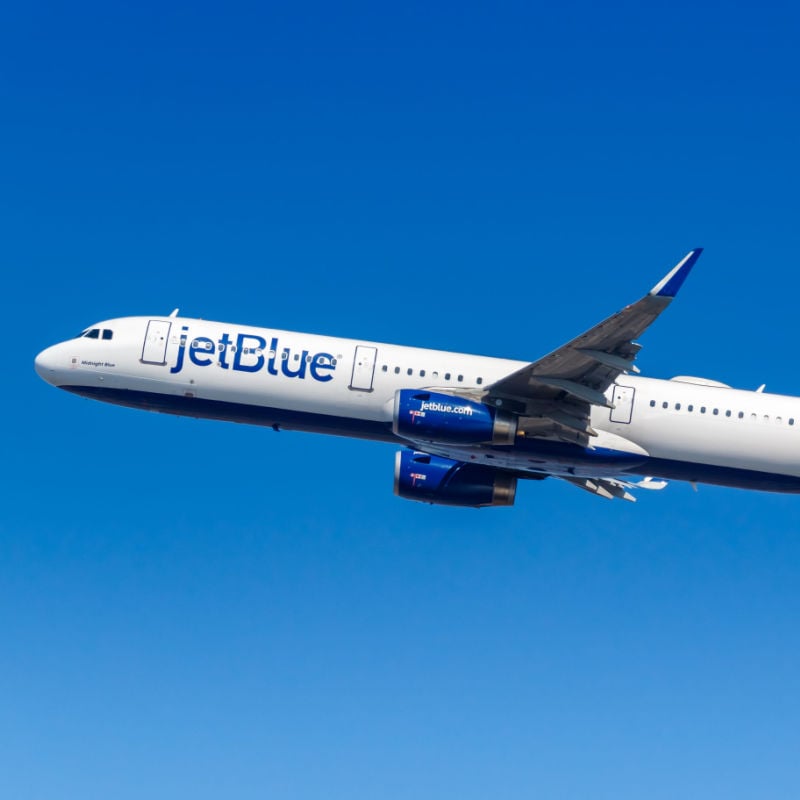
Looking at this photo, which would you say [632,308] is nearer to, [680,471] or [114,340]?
[680,471]

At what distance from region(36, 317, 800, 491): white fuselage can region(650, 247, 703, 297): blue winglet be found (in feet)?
24.3

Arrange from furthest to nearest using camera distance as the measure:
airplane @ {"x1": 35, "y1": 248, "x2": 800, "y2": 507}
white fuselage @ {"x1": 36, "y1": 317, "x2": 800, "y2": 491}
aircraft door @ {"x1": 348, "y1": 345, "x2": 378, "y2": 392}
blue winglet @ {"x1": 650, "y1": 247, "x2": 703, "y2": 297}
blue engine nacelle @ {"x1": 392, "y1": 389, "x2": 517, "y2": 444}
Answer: aircraft door @ {"x1": 348, "y1": 345, "x2": 378, "y2": 392} < white fuselage @ {"x1": 36, "y1": 317, "x2": 800, "y2": 491} < airplane @ {"x1": 35, "y1": 248, "x2": 800, "y2": 507} < blue engine nacelle @ {"x1": 392, "y1": 389, "x2": 517, "y2": 444} < blue winglet @ {"x1": 650, "y1": 247, "x2": 703, "y2": 297}

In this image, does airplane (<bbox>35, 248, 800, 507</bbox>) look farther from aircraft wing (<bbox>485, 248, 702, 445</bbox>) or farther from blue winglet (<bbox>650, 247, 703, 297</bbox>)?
blue winglet (<bbox>650, 247, 703, 297</bbox>)

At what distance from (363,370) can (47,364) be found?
12.2m

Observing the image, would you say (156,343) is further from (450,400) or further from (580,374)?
(580,374)

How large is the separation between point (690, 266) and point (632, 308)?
2247 mm

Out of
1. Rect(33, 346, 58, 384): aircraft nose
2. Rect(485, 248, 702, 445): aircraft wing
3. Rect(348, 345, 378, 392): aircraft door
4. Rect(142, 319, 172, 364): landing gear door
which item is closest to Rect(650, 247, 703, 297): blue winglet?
Rect(485, 248, 702, 445): aircraft wing

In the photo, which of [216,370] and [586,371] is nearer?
[586,371]

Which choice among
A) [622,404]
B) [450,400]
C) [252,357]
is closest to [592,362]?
[622,404]

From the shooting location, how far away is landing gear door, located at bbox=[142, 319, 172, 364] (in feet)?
166

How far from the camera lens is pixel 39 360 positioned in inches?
2046

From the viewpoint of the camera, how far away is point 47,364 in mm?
51688

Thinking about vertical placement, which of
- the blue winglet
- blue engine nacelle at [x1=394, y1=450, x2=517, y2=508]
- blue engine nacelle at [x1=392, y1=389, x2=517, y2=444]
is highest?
the blue winglet

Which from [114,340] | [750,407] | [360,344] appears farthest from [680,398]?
[114,340]
